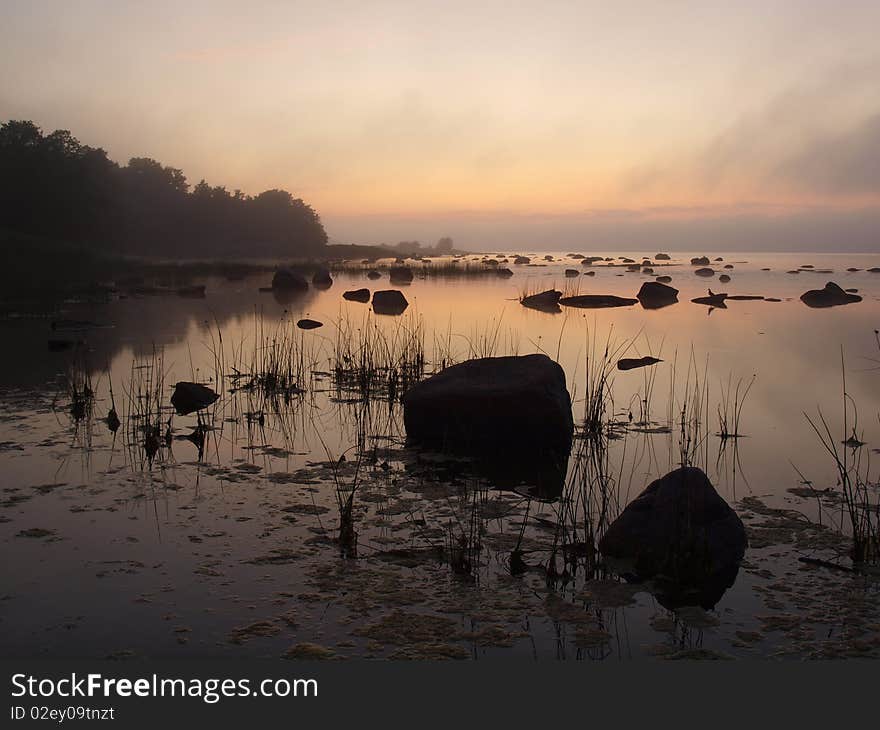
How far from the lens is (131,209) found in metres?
72.4

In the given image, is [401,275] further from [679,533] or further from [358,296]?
[679,533]

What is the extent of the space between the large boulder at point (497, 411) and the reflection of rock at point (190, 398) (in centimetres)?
305

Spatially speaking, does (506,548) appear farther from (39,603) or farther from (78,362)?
(78,362)

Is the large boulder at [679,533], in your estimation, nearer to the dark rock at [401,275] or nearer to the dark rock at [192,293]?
the dark rock at [192,293]

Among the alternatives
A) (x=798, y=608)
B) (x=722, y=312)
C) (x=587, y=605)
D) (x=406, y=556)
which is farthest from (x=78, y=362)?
(x=722, y=312)

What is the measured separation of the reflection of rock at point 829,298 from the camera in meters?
28.5

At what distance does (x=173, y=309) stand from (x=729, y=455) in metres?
20.9

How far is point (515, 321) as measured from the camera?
875 inches

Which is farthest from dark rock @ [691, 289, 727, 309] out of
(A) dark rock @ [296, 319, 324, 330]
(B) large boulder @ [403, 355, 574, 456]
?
(B) large boulder @ [403, 355, 574, 456]

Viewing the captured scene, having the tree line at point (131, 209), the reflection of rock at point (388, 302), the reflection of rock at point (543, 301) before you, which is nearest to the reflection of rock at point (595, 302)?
the reflection of rock at point (543, 301)

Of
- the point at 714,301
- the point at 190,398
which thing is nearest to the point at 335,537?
the point at 190,398

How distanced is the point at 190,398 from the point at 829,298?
27.4 m

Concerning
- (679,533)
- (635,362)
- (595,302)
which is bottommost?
(679,533)

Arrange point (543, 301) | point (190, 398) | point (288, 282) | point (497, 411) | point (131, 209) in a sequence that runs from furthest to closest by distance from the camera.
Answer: point (131, 209), point (288, 282), point (543, 301), point (190, 398), point (497, 411)
